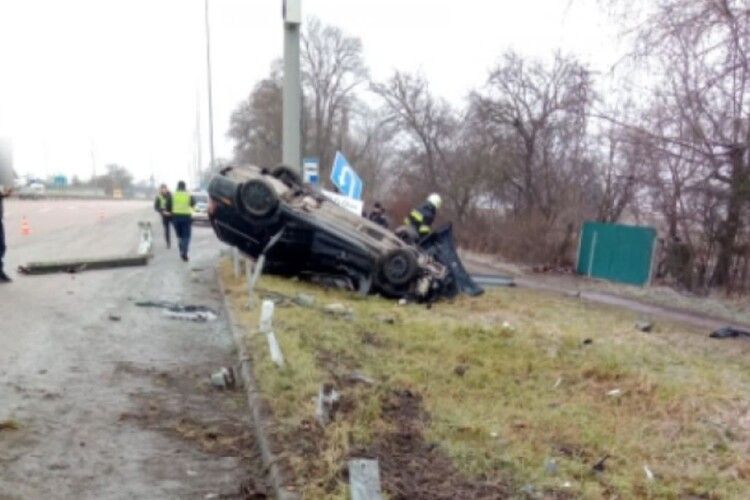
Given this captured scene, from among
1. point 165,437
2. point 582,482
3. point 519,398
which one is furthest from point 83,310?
point 582,482

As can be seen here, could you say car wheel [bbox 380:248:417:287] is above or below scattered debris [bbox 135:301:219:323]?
above

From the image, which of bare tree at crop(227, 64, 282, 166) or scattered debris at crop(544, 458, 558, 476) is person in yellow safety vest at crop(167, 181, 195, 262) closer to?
scattered debris at crop(544, 458, 558, 476)

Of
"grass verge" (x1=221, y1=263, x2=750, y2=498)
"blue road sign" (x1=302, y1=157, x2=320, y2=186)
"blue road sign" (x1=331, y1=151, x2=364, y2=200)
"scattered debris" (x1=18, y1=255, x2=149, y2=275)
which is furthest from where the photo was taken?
"blue road sign" (x1=302, y1=157, x2=320, y2=186)

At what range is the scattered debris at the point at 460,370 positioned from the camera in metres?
6.66

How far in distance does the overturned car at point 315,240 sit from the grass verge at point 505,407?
1.43 meters

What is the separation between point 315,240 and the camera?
36.7ft

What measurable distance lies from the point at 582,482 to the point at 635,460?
69cm

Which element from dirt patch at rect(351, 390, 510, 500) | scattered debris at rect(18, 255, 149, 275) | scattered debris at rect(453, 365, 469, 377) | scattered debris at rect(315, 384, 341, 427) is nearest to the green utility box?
scattered debris at rect(18, 255, 149, 275)

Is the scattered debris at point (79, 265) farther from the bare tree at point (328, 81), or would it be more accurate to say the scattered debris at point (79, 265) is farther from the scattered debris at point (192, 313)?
the bare tree at point (328, 81)

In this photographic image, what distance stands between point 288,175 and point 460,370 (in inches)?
247

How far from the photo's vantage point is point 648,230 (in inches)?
709

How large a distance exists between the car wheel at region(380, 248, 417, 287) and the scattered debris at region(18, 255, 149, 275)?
5.27 meters

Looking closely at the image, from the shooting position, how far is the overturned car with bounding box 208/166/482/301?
10961mm

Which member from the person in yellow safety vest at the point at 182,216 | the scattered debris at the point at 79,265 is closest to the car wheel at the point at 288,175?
the scattered debris at the point at 79,265
